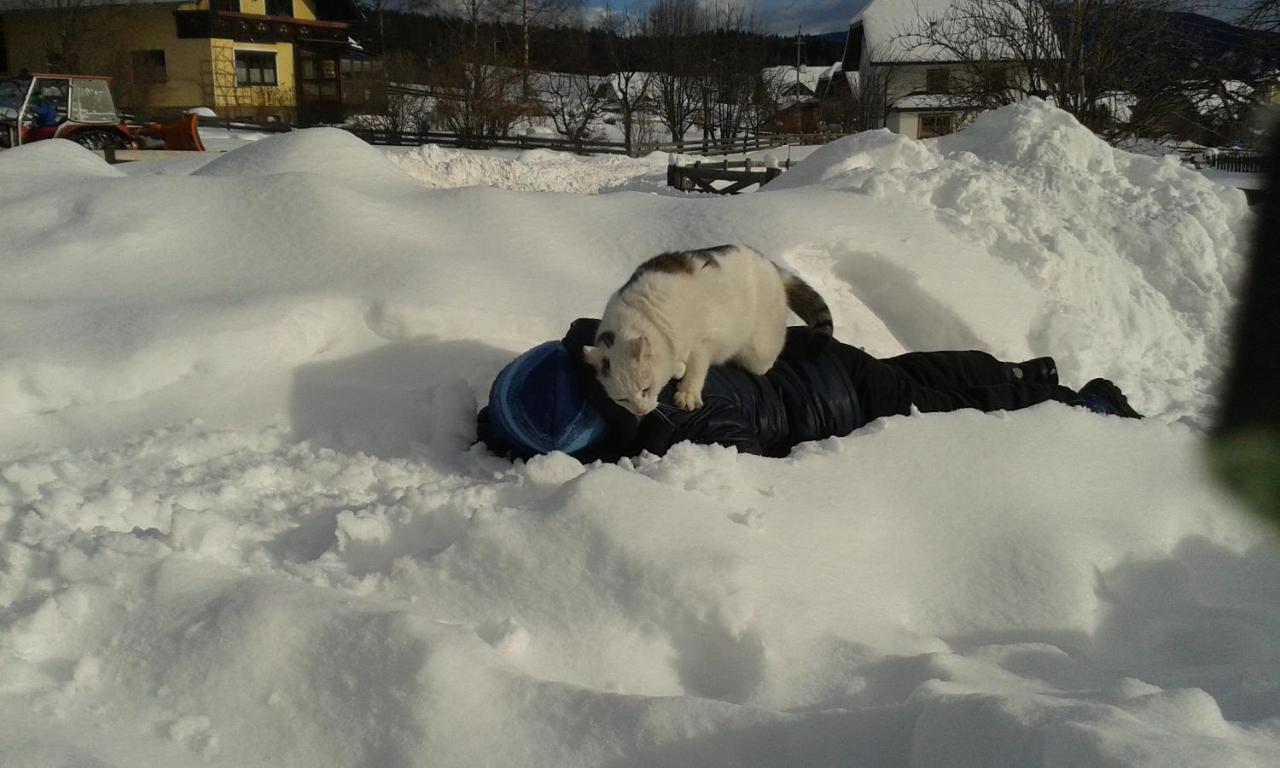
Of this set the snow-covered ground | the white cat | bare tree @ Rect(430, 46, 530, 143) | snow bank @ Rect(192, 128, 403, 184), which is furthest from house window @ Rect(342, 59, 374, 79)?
the white cat

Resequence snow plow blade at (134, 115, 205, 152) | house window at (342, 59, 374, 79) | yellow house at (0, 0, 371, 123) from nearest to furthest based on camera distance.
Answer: snow plow blade at (134, 115, 205, 152) < yellow house at (0, 0, 371, 123) < house window at (342, 59, 374, 79)

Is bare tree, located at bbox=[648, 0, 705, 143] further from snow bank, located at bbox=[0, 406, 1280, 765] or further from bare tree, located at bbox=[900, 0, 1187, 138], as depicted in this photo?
snow bank, located at bbox=[0, 406, 1280, 765]

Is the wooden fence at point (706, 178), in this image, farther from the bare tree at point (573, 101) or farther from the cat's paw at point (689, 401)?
the bare tree at point (573, 101)

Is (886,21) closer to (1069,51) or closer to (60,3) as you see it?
(1069,51)

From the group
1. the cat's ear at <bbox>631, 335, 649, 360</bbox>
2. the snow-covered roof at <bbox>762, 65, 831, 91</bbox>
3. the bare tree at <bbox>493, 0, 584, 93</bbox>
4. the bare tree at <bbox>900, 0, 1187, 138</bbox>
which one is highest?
the bare tree at <bbox>493, 0, 584, 93</bbox>

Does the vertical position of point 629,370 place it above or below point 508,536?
above

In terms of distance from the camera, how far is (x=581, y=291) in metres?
5.75

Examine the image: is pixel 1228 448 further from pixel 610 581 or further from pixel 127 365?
pixel 127 365

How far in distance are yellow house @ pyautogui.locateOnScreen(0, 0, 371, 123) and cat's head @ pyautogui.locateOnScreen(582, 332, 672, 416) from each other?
36477 mm

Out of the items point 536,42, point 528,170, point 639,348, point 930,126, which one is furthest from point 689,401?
point 536,42

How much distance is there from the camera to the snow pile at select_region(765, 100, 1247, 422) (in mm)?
6570

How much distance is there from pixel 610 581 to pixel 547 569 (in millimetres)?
202

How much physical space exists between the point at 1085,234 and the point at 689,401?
16.6ft

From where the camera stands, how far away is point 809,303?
16.4 ft
